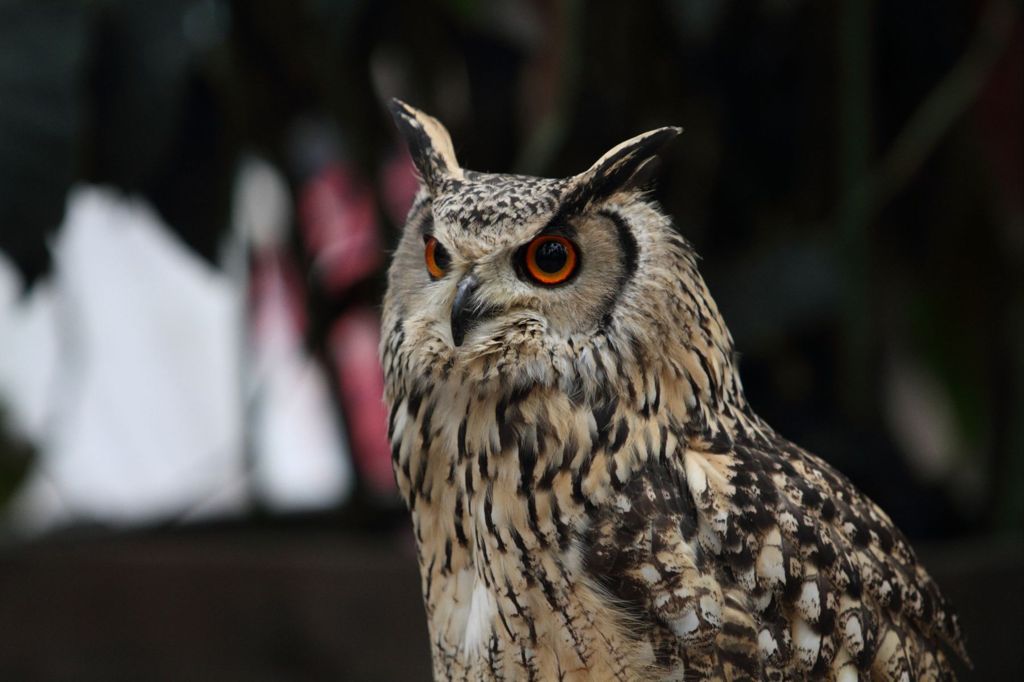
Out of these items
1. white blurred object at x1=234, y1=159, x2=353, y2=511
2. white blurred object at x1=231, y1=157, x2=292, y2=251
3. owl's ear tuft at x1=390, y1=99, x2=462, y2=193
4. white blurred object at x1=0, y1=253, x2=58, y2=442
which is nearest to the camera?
owl's ear tuft at x1=390, y1=99, x2=462, y2=193

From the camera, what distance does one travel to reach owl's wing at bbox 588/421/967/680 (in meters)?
0.98

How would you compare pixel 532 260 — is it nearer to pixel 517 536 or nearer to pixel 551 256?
pixel 551 256

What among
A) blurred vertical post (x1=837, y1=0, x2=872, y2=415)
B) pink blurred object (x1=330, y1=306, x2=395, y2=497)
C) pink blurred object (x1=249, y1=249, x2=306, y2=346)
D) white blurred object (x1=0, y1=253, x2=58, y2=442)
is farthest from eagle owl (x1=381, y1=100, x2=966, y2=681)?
white blurred object (x1=0, y1=253, x2=58, y2=442)

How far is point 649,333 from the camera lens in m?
1.04

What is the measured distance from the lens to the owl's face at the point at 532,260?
98cm

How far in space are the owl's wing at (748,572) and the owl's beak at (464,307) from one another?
19cm

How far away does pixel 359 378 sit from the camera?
9.44ft

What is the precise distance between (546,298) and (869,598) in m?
0.38

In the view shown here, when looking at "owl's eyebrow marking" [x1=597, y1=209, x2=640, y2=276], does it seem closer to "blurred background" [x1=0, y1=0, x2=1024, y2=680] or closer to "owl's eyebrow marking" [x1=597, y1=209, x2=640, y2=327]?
"owl's eyebrow marking" [x1=597, y1=209, x2=640, y2=327]

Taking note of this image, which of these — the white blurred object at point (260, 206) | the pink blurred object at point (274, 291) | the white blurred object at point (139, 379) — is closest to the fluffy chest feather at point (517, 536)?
the white blurred object at point (260, 206)

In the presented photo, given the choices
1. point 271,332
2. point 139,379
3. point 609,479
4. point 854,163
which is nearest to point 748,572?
point 609,479

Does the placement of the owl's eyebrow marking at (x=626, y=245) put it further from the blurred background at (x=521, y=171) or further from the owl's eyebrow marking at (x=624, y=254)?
the blurred background at (x=521, y=171)

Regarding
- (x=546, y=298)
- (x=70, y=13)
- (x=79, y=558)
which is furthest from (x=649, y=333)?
(x=79, y=558)

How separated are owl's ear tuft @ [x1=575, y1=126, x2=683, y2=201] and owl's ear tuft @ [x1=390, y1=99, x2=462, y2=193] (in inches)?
5.6
